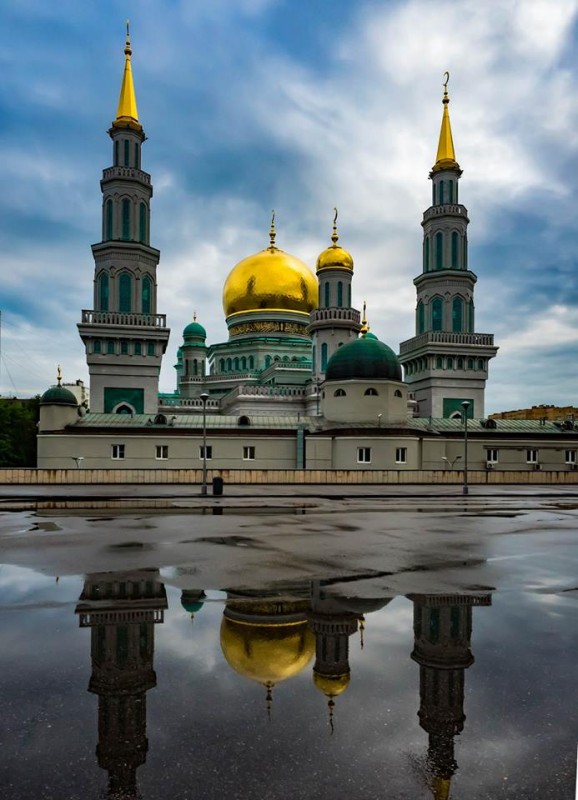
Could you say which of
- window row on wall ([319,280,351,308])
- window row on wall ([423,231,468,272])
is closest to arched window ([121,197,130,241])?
window row on wall ([319,280,351,308])

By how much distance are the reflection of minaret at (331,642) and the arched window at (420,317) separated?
55.7m

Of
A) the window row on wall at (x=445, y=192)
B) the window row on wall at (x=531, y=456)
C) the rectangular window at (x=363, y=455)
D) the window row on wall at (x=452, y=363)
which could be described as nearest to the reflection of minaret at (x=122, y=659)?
the rectangular window at (x=363, y=455)

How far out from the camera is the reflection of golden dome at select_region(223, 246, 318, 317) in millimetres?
72312

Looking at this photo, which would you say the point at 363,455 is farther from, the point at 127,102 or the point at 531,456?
the point at 127,102

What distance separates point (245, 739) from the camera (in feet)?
14.5

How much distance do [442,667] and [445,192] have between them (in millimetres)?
60527

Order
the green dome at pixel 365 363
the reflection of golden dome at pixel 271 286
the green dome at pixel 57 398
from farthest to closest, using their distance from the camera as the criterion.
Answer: the reflection of golden dome at pixel 271 286 < the green dome at pixel 365 363 < the green dome at pixel 57 398

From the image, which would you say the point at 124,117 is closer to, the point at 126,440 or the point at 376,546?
the point at 126,440

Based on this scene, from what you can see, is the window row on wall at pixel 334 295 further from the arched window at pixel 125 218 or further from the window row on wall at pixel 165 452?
the window row on wall at pixel 165 452

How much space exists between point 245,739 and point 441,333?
58356mm

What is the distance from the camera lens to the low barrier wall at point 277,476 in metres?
37.0

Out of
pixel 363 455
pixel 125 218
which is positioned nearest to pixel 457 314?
pixel 363 455

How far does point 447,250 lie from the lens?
60062 millimetres

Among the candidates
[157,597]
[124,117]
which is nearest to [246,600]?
[157,597]
